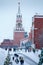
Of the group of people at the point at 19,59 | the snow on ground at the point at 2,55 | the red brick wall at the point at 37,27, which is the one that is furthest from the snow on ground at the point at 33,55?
the snow on ground at the point at 2,55

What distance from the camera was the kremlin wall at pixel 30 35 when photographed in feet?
14.1

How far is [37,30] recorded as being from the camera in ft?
14.4

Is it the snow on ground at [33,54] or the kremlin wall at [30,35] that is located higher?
the kremlin wall at [30,35]

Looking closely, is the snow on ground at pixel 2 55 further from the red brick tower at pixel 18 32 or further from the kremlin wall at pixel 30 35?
the red brick tower at pixel 18 32

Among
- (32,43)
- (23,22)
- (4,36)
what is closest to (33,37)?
(32,43)

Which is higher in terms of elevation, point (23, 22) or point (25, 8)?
point (25, 8)

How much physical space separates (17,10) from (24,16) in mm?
230

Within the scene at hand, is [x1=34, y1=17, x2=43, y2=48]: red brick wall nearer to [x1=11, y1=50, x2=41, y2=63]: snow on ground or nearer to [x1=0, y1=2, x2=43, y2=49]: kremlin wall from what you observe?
[x1=0, y1=2, x2=43, y2=49]: kremlin wall

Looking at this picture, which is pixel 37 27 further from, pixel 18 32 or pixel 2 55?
pixel 2 55

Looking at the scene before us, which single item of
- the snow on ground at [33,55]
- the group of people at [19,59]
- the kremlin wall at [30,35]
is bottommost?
the group of people at [19,59]

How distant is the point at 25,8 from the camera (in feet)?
14.8

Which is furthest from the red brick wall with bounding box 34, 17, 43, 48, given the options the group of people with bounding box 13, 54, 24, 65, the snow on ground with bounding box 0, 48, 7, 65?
the snow on ground with bounding box 0, 48, 7, 65

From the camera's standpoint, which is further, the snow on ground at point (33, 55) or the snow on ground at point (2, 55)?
the snow on ground at point (33, 55)

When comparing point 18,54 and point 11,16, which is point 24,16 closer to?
point 11,16
